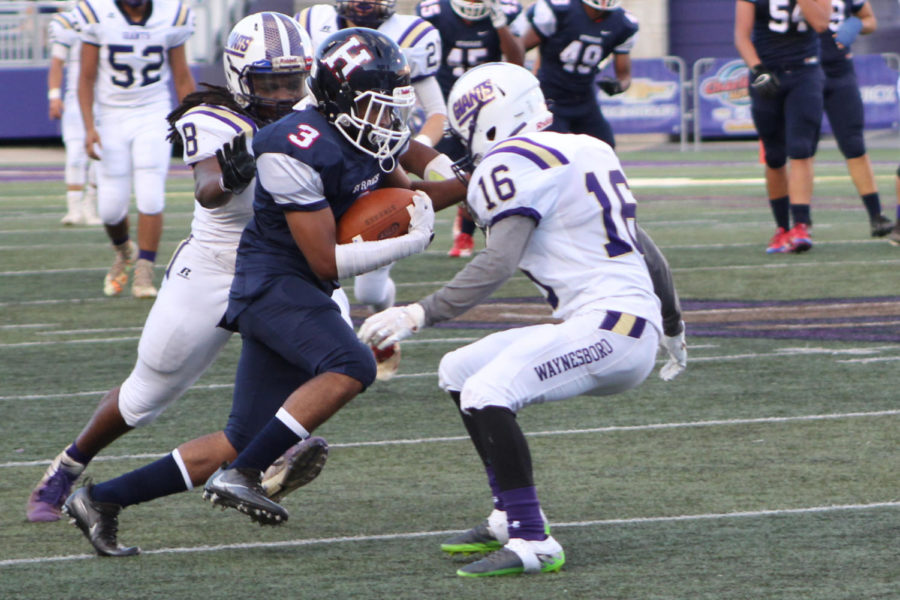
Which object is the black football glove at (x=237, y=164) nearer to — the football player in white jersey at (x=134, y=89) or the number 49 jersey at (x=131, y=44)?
the football player in white jersey at (x=134, y=89)

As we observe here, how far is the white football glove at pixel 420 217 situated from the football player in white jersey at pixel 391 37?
2.40 m

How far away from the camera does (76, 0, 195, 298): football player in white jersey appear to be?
835cm

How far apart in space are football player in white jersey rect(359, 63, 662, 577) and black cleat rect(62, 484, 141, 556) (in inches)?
34.1

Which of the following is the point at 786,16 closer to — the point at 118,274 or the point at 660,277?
the point at 118,274

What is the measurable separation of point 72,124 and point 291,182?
8897 millimetres

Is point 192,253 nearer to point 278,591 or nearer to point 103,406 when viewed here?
point 103,406

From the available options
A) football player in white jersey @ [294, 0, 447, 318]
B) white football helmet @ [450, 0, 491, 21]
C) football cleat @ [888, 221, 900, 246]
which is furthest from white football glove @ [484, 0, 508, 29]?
football cleat @ [888, 221, 900, 246]

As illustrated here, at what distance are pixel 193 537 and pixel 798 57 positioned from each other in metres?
6.61

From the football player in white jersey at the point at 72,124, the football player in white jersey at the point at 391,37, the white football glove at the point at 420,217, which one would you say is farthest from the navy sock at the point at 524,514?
the football player in white jersey at the point at 72,124

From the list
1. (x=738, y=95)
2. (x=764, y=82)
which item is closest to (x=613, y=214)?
(x=764, y=82)

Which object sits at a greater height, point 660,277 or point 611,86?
point 660,277

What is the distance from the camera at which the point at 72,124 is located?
40.6 ft

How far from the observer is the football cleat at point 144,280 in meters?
8.61

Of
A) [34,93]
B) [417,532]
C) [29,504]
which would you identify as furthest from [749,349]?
[34,93]
